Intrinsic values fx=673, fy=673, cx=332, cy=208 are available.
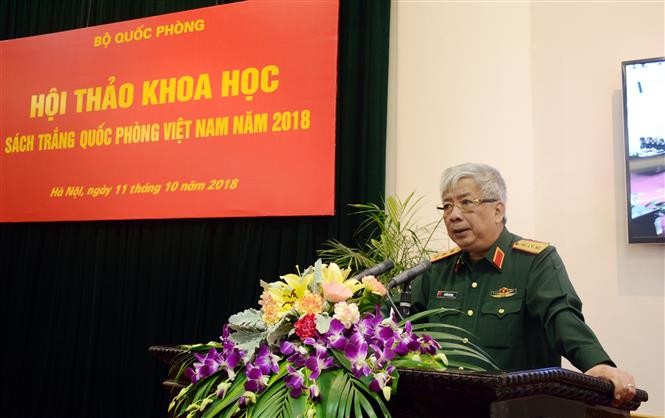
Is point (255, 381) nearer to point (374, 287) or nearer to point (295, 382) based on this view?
point (295, 382)

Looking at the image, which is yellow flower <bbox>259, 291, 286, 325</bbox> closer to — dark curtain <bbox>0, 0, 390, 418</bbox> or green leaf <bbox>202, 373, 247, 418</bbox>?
green leaf <bbox>202, 373, 247, 418</bbox>

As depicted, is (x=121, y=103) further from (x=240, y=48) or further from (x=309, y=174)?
(x=309, y=174)

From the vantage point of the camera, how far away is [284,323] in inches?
45.3

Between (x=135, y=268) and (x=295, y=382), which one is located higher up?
(x=135, y=268)

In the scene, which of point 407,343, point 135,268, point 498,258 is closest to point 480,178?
point 498,258

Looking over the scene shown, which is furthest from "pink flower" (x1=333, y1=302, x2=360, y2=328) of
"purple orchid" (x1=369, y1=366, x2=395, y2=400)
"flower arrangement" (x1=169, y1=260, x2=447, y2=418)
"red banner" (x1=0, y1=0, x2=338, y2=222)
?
"red banner" (x1=0, y1=0, x2=338, y2=222)

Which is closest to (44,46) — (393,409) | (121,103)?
(121,103)

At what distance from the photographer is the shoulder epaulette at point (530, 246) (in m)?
1.95

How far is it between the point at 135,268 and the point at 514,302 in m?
2.92

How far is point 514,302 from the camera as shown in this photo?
1.90m

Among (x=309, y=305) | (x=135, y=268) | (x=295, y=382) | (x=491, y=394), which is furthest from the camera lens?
(x=135, y=268)

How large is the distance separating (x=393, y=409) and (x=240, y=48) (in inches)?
124

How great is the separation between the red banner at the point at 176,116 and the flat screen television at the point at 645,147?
1423 millimetres

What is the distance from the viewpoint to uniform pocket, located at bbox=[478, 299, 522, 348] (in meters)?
1.87
